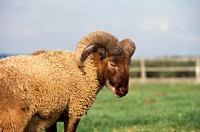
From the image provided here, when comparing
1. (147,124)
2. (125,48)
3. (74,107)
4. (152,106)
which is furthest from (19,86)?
(152,106)

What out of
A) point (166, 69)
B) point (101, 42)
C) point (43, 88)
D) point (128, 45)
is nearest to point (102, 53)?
point (101, 42)

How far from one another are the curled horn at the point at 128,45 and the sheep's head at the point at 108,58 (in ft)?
0.36

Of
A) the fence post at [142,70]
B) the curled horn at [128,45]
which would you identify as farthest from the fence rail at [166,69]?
the curled horn at [128,45]

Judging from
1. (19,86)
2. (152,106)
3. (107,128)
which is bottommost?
(152,106)

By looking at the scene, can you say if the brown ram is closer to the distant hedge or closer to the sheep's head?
the sheep's head

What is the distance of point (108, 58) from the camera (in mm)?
9195

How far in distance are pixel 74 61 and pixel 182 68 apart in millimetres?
Answer: 32132

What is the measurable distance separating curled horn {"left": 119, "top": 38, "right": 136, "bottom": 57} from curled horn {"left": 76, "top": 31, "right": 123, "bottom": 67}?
416mm

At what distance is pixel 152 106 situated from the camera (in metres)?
17.8

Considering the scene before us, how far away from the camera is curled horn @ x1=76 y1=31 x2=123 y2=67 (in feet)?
29.1

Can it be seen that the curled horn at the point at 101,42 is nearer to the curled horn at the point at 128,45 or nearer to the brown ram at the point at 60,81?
the brown ram at the point at 60,81

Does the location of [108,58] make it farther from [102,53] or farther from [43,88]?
[43,88]

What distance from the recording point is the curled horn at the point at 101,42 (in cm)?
888

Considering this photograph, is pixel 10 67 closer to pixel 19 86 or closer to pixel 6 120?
pixel 19 86
